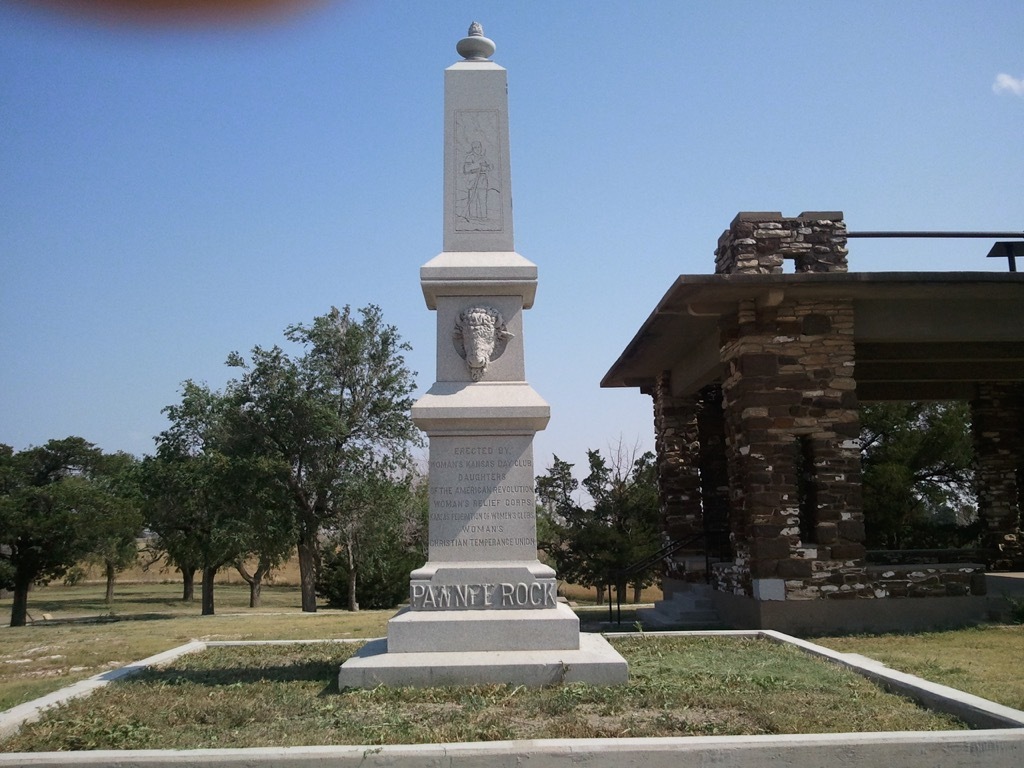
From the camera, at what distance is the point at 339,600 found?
87.7 feet

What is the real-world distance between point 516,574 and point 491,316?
224cm

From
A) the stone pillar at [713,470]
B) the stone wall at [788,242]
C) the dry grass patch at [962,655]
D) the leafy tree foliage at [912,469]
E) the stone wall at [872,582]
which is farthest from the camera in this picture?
the leafy tree foliage at [912,469]

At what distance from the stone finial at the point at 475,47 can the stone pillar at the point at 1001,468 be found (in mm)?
14909

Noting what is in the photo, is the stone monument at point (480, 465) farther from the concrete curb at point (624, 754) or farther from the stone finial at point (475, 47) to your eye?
the concrete curb at point (624, 754)

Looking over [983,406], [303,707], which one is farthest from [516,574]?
[983,406]

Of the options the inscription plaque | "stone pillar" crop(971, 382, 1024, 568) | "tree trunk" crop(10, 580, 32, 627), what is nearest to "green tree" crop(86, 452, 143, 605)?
"tree trunk" crop(10, 580, 32, 627)

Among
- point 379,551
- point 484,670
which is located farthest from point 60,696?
point 379,551

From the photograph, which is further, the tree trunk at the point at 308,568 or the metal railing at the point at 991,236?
the tree trunk at the point at 308,568

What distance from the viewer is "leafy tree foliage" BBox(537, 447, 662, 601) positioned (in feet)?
73.0

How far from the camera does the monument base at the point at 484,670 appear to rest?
A: 623 cm

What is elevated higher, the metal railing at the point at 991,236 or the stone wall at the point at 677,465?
the metal railing at the point at 991,236

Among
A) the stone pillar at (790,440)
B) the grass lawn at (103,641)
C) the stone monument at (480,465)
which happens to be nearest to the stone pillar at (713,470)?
the stone pillar at (790,440)

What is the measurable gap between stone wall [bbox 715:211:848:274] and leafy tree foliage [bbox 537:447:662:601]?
1031 centimetres

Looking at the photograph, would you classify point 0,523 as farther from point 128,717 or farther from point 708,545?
point 128,717
